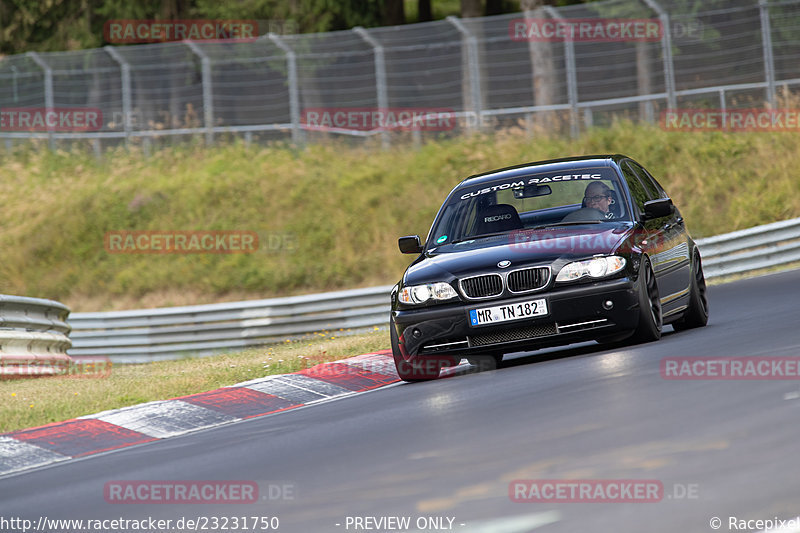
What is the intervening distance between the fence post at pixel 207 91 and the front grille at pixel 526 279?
18.7 m

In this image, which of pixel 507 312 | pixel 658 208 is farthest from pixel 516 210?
pixel 507 312

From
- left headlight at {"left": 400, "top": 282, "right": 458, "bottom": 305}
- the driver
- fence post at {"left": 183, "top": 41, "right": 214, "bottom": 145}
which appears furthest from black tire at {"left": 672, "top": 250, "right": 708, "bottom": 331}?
fence post at {"left": 183, "top": 41, "right": 214, "bottom": 145}

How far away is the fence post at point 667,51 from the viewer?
24922 millimetres

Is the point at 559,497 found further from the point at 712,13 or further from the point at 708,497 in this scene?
the point at 712,13

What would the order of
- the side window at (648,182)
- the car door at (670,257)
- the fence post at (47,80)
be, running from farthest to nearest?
the fence post at (47,80) → the side window at (648,182) → the car door at (670,257)

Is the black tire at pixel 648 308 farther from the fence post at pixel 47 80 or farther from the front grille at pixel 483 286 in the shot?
the fence post at pixel 47 80

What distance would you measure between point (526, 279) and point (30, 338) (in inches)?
270

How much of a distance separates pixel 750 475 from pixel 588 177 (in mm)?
5560

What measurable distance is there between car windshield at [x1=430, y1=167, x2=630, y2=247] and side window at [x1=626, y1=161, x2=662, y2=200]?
802 mm

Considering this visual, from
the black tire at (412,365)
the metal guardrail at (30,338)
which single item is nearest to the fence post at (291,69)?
the metal guardrail at (30,338)

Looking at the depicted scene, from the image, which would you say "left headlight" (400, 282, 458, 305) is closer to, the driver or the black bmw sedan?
the black bmw sedan

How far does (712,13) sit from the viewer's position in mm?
24422

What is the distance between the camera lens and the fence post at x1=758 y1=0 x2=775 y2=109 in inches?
941

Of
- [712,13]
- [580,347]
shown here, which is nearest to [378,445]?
[580,347]
